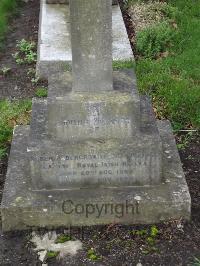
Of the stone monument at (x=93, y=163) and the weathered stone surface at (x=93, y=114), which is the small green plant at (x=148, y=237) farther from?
the weathered stone surface at (x=93, y=114)

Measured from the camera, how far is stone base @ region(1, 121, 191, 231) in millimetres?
4555

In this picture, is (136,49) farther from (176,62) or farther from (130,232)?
(130,232)

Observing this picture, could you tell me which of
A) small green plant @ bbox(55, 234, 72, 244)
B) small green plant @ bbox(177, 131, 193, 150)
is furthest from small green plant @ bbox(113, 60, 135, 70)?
small green plant @ bbox(55, 234, 72, 244)

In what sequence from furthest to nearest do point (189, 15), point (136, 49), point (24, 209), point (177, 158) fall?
point (189, 15), point (136, 49), point (177, 158), point (24, 209)

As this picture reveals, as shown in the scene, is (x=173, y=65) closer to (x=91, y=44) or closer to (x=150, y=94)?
(x=150, y=94)

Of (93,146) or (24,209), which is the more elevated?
(93,146)

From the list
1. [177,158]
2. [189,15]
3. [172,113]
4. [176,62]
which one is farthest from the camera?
[189,15]

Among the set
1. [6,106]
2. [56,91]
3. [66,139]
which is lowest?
[6,106]

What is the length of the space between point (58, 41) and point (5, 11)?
2.49 metres

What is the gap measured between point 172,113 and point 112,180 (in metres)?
1.80

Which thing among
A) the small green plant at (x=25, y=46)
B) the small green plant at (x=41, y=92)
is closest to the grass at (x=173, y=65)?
the small green plant at (x=41, y=92)

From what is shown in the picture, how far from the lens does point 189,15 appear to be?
29.6 feet

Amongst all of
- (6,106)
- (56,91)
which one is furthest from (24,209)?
(6,106)

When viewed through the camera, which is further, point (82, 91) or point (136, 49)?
point (136, 49)
